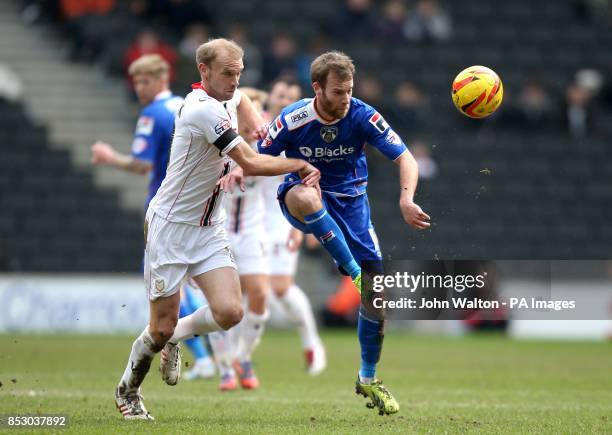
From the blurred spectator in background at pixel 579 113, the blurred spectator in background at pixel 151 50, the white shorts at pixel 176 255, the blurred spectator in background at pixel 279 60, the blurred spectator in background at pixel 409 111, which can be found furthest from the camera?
the blurred spectator in background at pixel 579 113

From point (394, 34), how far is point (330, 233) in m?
16.0

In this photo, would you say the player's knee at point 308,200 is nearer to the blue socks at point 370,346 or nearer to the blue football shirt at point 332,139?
the blue football shirt at point 332,139

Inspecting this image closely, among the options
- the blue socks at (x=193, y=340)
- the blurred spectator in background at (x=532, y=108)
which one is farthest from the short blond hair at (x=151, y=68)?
the blurred spectator in background at (x=532, y=108)

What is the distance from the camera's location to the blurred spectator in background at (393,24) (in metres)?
23.2

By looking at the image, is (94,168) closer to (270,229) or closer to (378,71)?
(378,71)

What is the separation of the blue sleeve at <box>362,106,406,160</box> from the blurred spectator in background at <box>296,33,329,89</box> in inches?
508

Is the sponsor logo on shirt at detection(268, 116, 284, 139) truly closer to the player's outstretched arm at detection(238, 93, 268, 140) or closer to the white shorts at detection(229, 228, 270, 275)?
the player's outstretched arm at detection(238, 93, 268, 140)

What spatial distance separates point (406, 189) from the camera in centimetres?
777

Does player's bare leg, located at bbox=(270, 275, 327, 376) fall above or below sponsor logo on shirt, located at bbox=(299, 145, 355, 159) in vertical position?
below

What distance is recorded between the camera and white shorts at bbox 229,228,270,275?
10844 mm

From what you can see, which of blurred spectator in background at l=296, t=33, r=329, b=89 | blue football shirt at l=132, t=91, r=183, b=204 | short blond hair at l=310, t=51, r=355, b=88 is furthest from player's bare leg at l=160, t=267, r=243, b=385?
blurred spectator in background at l=296, t=33, r=329, b=89

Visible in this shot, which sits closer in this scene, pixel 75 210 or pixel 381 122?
pixel 381 122

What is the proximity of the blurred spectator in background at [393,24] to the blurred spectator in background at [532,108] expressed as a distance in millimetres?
3016

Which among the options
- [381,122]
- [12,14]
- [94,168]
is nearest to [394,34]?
[94,168]
